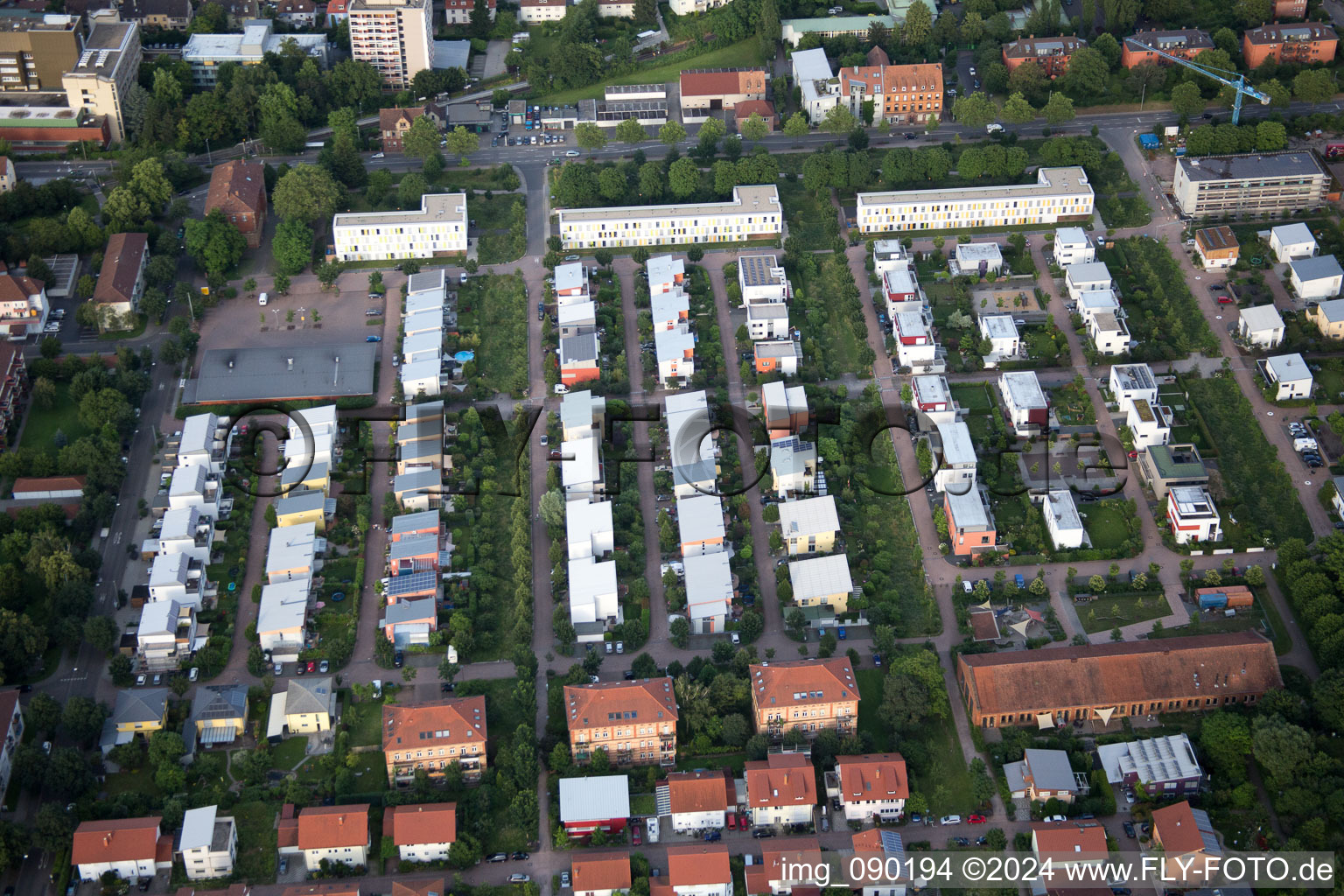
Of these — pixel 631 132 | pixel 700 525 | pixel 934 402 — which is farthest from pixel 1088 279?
pixel 631 132

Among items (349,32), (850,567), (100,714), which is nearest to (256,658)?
(100,714)

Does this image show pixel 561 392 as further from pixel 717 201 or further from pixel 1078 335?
pixel 1078 335

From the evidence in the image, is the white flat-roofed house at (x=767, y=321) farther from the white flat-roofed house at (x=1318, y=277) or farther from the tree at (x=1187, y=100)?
the tree at (x=1187, y=100)

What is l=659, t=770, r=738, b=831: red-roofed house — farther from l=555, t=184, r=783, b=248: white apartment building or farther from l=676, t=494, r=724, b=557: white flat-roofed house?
l=555, t=184, r=783, b=248: white apartment building

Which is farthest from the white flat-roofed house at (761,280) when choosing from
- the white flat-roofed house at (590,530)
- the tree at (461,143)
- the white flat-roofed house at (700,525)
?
the tree at (461,143)

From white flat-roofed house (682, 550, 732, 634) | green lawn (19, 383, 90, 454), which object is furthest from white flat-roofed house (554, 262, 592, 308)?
green lawn (19, 383, 90, 454)

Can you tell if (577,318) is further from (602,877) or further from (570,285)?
(602,877)
